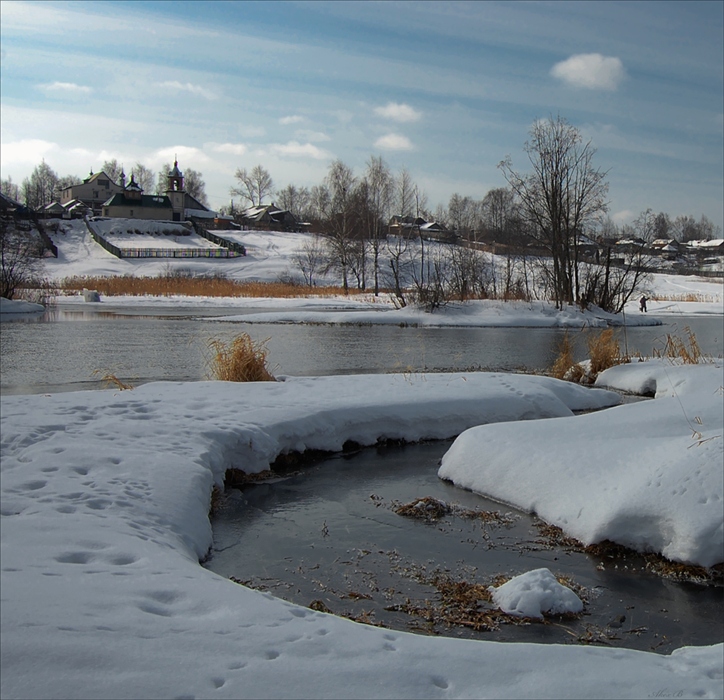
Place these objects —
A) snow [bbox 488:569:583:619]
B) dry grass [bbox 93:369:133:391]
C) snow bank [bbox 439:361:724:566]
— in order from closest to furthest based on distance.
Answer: snow [bbox 488:569:583:619] < snow bank [bbox 439:361:724:566] < dry grass [bbox 93:369:133:391]

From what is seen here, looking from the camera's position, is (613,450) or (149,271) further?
(149,271)

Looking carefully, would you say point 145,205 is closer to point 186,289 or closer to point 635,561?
point 186,289

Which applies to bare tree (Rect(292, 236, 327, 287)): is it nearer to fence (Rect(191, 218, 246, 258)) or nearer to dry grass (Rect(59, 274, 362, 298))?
fence (Rect(191, 218, 246, 258))

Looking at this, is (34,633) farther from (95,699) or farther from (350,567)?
(350,567)

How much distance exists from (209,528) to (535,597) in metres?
2.72

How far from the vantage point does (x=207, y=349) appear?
1831 centimetres

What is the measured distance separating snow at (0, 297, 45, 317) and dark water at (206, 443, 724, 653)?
2778cm

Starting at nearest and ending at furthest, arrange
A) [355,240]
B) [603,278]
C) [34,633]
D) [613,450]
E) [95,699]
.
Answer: [95,699] < [34,633] < [613,450] < [603,278] < [355,240]

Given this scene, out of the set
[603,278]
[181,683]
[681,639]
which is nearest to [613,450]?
[681,639]

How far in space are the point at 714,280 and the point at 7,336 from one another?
71.9 m

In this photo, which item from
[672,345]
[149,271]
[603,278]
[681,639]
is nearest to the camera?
[681,639]

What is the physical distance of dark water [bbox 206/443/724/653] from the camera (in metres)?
4.75

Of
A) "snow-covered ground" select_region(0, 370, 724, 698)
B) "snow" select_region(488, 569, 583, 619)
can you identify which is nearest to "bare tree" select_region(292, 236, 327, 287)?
"snow-covered ground" select_region(0, 370, 724, 698)

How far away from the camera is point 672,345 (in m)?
14.3
